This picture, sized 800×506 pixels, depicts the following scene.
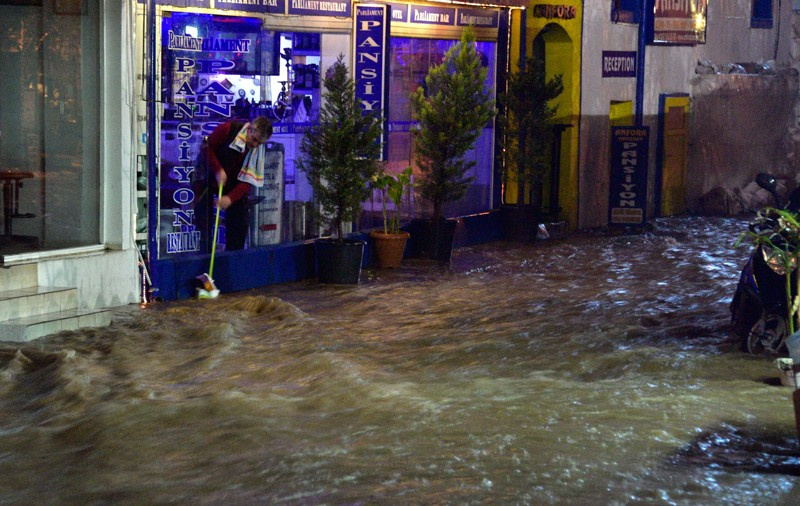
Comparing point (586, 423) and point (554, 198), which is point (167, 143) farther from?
point (554, 198)

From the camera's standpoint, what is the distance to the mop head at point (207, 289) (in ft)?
39.4

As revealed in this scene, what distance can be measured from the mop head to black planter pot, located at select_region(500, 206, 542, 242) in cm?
670

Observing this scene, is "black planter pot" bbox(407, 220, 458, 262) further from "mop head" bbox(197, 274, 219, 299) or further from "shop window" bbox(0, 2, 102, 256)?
"shop window" bbox(0, 2, 102, 256)

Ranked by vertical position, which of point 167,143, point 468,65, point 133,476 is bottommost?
point 133,476

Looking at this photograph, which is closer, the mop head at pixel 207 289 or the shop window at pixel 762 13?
the mop head at pixel 207 289

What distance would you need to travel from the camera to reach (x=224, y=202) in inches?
488

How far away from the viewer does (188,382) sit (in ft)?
28.4

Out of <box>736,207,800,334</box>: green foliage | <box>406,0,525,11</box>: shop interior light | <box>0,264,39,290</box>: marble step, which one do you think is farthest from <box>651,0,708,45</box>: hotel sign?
<box>0,264,39,290</box>: marble step

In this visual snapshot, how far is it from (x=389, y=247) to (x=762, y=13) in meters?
13.4

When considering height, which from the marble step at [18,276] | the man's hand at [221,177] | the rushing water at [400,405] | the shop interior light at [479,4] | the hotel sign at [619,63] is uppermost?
the shop interior light at [479,4]

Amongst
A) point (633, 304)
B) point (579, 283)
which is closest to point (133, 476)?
point (633, 304)

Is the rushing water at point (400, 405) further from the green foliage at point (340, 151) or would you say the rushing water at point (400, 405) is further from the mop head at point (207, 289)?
the green foliage at point (340, 151)

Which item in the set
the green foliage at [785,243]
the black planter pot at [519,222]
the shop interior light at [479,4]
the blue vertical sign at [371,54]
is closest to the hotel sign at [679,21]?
the shop interior light at [479,4]

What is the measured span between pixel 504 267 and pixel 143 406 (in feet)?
26.2
